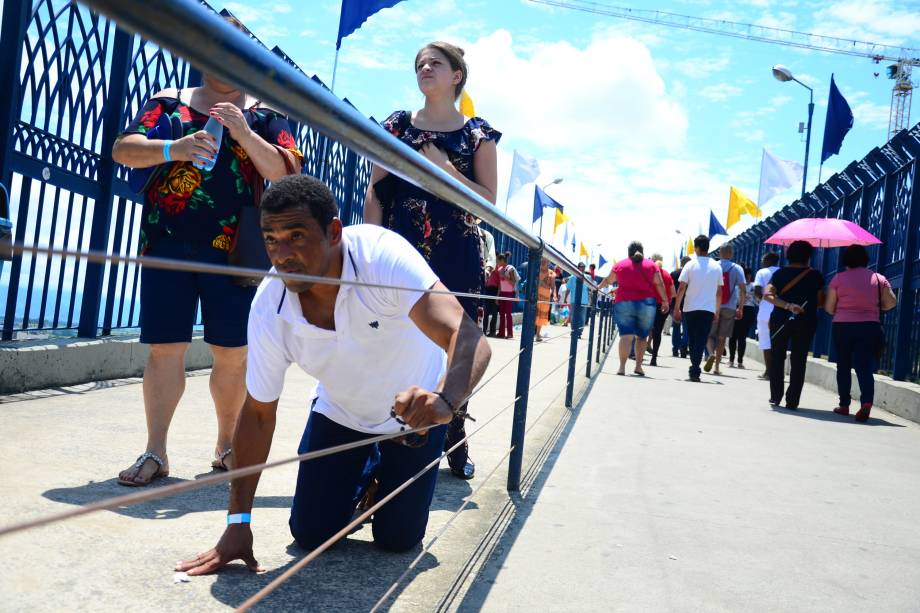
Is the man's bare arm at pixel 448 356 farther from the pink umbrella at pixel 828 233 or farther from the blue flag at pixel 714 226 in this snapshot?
the blue flag at pixel 714 226

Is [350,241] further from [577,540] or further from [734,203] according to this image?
[734,203]

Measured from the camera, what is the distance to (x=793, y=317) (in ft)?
28.2

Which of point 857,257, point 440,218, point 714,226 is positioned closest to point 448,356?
point 440,218

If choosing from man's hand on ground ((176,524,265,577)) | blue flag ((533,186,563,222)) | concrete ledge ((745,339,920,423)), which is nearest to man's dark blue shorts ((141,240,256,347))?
man's hand on ground ((176,524,265,577))

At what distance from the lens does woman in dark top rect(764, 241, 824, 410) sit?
28.1ft

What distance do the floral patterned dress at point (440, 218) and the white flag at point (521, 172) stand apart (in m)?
20.5

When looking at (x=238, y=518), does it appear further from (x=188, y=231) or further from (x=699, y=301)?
(x=699, y=301)

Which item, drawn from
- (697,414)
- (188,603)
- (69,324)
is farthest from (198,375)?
(188,603)

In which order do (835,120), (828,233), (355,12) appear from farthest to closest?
1. (835,120)
2. (828,233)
3. (355,12)

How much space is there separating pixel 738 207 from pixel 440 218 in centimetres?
2386

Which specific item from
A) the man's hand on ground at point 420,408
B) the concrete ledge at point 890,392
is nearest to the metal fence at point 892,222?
the concrete ledge at point 890,392

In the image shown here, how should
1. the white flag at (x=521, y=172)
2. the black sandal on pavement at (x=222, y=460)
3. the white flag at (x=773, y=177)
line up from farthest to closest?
1. the white flag at (x=521, y=172)
2. the white flag at (x=773, y=177)
3. the black sandal on pavement at (x=222, y=460)

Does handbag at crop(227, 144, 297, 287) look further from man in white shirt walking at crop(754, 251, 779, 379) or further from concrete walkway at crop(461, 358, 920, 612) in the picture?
man in white shirt walking at crop(754, 251, 779, 379)

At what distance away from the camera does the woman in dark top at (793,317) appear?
8555mm
